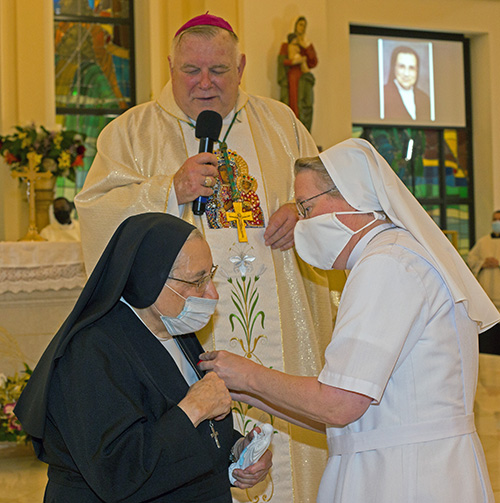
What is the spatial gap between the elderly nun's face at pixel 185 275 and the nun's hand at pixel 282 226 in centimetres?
120

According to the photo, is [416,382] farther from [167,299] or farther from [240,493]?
[240,493]

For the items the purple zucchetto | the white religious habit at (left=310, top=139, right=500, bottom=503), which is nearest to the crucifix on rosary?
the purple zucchetto

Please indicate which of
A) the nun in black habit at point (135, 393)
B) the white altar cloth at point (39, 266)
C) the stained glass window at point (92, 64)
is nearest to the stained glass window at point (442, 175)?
the stained glass window at point (92, 64)

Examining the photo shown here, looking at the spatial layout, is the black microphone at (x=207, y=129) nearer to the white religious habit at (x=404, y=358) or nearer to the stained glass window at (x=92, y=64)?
the white religious habit at (x=404, y=358)

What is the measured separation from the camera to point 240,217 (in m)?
3.70

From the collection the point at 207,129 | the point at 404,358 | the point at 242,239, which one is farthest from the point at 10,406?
the point at 404,358

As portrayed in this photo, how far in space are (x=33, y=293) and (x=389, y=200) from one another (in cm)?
424

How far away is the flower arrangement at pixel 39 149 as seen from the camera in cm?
680

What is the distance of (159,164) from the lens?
12.7 feet

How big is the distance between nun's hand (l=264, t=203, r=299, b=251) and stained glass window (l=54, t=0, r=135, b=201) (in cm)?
784

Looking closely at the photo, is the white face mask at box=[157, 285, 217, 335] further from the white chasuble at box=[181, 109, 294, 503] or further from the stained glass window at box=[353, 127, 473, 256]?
the stained glass window at box=[353, 127, 473, 256]

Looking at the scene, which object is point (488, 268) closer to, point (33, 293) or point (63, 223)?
point (63, 223)

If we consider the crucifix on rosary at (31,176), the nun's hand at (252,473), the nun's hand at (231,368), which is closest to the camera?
the nun's hand at (231,368)

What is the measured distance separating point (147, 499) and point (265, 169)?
83.6 inches
